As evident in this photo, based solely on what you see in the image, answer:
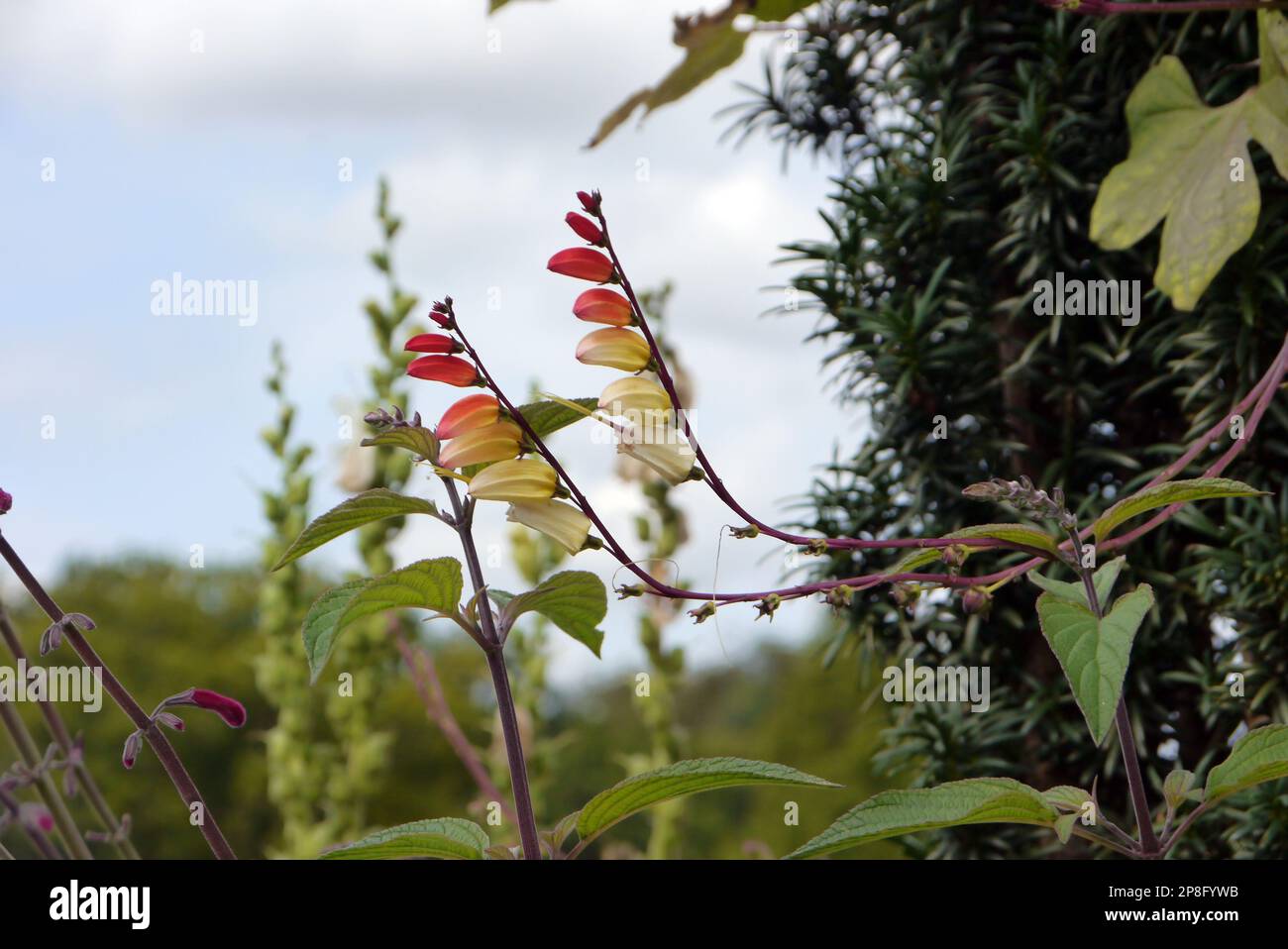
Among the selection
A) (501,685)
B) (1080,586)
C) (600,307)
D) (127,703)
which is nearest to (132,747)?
(127,703)

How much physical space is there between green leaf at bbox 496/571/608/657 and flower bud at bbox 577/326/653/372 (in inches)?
3.2

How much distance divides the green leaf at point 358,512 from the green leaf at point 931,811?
0.18 m

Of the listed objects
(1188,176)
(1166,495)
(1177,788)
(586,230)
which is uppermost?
(1188,176)

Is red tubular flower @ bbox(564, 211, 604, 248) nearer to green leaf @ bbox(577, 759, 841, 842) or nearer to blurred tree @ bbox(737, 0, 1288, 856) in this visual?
green leaf @ bbox(577, 759, 841, 842)

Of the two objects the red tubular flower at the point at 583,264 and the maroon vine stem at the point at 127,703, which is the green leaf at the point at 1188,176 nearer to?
the red tubular flower at the point at 583,264

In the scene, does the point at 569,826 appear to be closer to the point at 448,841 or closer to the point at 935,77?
the point at 448,841

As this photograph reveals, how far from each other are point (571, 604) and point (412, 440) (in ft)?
0.31

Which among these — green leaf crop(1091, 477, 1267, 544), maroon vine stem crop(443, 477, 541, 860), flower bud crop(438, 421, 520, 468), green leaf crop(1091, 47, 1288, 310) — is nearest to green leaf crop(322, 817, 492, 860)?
maroon vine stem crop(443, 477, 541, 860)

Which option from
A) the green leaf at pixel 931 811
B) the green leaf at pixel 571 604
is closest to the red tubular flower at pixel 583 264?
the green leaf at pixel 571 604

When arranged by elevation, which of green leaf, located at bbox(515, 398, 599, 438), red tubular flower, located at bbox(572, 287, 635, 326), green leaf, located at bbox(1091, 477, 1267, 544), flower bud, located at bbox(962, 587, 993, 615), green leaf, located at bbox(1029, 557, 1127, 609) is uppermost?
red tubular flower, located at bbox(572, 287, 635, 326)

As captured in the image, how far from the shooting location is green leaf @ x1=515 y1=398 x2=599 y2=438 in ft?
1.50

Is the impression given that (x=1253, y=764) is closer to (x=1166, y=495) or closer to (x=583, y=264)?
(x=1166, y=495)

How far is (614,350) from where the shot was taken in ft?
1.44
